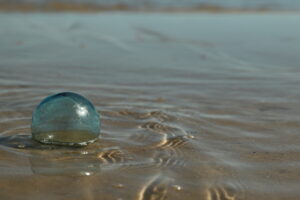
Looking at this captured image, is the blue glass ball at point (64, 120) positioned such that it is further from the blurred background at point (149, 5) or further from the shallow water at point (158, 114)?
the blurred background at point (149, 5)

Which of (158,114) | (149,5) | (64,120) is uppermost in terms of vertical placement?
(149,5)

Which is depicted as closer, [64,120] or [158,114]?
[64,120]

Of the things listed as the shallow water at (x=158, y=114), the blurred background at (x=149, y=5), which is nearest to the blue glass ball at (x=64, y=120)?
the shallow water at (x=158, y=114)

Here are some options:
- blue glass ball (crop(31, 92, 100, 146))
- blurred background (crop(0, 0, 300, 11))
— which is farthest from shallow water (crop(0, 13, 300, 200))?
blurred background (crop(0, 0, 300, 11))

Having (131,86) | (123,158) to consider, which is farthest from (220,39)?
(123,158)

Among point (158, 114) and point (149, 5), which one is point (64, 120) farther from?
point (149, 5)

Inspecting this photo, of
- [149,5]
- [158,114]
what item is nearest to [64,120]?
[158,114]

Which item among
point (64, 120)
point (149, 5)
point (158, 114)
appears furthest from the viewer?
point (149, 5)

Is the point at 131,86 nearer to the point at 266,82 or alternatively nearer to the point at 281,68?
the point at 266,82
